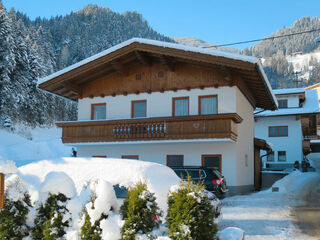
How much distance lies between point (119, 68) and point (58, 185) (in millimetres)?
14628

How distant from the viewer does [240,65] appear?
16719 mm

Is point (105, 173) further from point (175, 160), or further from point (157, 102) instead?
point (157, 102)

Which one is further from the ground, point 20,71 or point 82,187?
point 20,71

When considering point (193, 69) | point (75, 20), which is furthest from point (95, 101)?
point (75, 20)

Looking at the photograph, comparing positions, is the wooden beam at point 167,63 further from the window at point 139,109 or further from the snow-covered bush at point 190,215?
the snow-covered bush at point 190,215

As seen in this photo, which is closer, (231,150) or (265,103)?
(231,150)

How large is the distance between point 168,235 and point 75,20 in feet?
376

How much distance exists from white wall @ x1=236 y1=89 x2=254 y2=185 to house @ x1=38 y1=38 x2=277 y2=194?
6 cm

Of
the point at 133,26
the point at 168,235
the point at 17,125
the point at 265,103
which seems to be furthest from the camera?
the point at 133,26

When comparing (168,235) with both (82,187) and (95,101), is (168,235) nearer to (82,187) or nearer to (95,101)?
(82,187)

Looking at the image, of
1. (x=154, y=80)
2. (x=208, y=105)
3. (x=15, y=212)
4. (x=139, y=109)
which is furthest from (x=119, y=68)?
(x=15, y=212)

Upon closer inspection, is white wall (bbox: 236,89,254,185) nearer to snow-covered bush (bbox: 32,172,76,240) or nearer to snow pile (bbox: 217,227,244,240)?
snow pile (bbox: 217,227,244,240)

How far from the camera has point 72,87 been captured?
21641 mm

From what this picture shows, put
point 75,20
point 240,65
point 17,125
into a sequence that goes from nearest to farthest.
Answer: point 240,65 → point 17,125 → point 75,20
